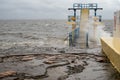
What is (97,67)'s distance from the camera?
11.6 metres

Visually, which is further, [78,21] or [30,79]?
[78,21]

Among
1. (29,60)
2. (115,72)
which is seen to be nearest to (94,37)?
(29,60)

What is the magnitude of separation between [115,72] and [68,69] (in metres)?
2.25

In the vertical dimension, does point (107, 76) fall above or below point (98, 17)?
below

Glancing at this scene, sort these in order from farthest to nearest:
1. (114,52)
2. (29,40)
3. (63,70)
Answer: (29,40), (63,70), (114,52)

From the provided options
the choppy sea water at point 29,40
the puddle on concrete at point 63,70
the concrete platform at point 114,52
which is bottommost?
the choppy sea water at point 29,40

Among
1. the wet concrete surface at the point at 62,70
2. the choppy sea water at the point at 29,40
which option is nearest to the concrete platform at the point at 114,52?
the wet concrete surface at the point at 62,70

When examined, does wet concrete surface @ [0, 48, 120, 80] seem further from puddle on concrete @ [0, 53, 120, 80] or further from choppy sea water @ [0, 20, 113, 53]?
choppy sea water @ [0, 20, 113, 53]

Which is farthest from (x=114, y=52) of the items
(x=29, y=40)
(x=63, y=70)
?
(x=29, y=40)

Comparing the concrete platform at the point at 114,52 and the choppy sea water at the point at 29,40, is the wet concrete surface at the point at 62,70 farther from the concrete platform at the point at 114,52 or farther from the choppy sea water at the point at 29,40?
the choppy sea water at the point at 29,40

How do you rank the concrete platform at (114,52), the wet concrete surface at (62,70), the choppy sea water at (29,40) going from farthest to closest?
1. the choppy sea water at (29,40)
2. the wet concrete surface at (62,70)
3. the concrete platform at (114,52)

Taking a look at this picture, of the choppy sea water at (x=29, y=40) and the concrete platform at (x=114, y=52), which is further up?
the concrete platform at (x=114, y=52)

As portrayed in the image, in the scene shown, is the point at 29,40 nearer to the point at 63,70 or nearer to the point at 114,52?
the point at 63,70

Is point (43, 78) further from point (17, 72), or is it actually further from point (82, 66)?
point (82, 66)
